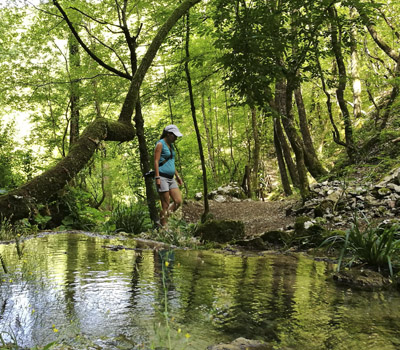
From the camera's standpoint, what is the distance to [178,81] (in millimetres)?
9430

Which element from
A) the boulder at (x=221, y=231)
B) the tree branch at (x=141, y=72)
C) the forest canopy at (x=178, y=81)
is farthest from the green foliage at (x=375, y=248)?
the tree branch at (x=141, y=72)

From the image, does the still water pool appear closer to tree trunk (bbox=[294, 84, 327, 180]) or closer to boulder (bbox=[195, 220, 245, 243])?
boulder (bbox=[195, 220, 245, 243])

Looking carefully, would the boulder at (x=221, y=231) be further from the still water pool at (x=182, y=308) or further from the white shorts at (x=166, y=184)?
the still water pool at (x=182, y=308)

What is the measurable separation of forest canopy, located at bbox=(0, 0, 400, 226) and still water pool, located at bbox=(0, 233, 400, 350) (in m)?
1.40

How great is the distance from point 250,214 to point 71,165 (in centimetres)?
868

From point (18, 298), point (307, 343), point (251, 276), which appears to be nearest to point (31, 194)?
point (18, 298)

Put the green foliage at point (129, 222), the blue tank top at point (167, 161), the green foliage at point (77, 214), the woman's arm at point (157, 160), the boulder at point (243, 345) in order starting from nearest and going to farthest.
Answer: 1. the boulder at point (243, 345)
2. the woman's arm at point (157, 160)
3. the blue tank top at point (167, 161)
4. the green foliage at point (129, 222)
5. the green foliage at point (77, 214)

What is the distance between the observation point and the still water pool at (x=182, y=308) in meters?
1.81

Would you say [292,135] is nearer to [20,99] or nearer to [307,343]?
[307,343]

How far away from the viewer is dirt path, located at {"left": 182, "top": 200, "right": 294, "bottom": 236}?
917 cm

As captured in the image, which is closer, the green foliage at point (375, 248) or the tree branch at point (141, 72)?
the green foliage at point (375, 248)

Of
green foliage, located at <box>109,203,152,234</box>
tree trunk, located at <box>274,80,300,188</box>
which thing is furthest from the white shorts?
tree trunk, located at <box>274,80,300,188</box>

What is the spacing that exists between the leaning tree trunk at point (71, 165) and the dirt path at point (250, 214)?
4.11 meters

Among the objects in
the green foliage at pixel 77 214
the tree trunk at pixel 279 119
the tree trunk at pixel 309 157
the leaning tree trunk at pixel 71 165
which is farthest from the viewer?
the tree trunk at pixel 309 157
